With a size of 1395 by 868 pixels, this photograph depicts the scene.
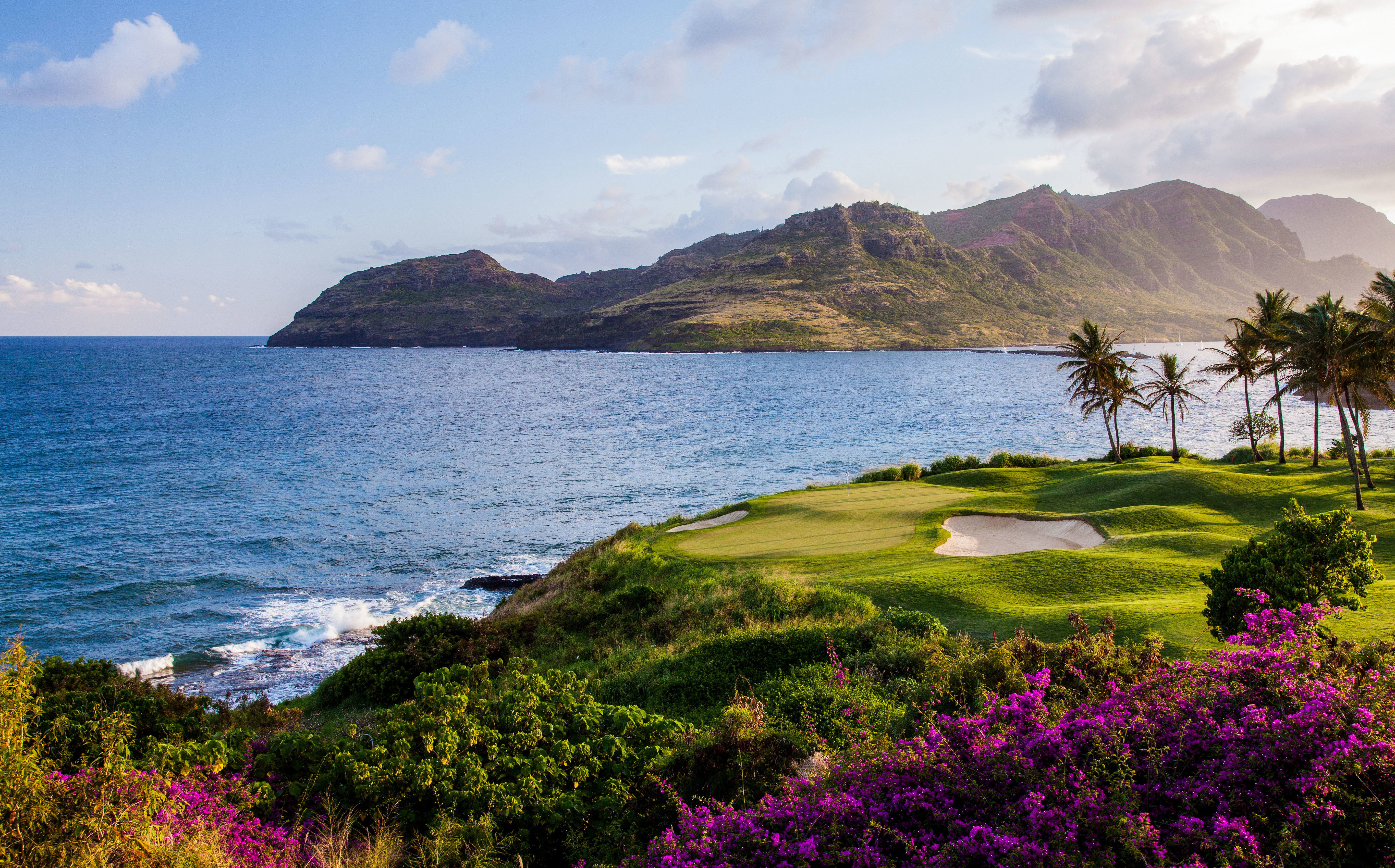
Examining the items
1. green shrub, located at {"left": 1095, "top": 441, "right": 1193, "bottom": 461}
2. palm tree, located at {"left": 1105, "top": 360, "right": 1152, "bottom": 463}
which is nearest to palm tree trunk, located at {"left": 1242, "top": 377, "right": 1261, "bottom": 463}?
green shrub, located at {"left": 1095, "top": 441, "right": 1193, "bottom": 461}

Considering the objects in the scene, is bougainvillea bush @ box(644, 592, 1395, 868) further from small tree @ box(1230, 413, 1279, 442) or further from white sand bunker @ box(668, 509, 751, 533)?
small tree @ box(1230, 413, 1279, 442)

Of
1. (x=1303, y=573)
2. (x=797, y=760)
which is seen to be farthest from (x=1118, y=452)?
(x=797, y=760)

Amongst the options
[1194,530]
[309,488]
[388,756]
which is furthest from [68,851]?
[309,488]

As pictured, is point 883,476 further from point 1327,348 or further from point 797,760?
point 797,760

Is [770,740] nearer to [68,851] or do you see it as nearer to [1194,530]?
[68,851]

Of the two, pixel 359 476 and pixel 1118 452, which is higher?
pixel 359 476

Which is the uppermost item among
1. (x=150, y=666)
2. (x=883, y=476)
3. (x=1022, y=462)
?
(x=1022, y=462)

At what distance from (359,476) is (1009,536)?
46697 millimetres

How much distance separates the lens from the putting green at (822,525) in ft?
77.5

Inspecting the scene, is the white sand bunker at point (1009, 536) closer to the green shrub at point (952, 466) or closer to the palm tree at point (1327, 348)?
the palm tree at point (1327, 348)

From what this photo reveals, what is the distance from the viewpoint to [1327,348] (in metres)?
32.0

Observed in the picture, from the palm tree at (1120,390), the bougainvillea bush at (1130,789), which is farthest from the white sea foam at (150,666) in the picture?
the palm tree at (1120,390)

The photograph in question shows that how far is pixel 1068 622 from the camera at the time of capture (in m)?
13.3

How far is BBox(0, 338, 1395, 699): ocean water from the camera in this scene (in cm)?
2827
